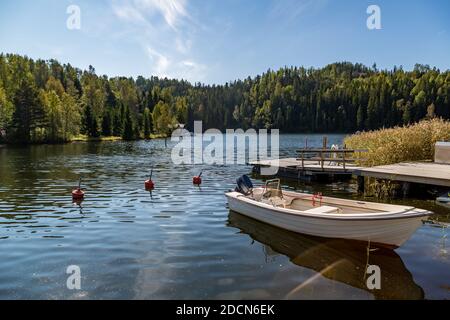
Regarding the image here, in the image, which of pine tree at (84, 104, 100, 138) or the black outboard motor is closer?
the black outboard motor

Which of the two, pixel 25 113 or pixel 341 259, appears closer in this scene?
pixel 341 259

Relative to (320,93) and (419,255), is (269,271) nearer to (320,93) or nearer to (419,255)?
(419,255)

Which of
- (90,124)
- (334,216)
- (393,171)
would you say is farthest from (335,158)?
(90,124)

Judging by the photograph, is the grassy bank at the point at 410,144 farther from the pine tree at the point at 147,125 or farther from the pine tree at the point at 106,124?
the pine tree at the point at 147,125

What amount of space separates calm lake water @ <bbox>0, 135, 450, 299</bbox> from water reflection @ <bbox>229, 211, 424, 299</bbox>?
0.03 metres

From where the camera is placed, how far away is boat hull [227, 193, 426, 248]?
12219 millimetres

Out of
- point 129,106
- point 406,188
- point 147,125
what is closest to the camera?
point 406,188

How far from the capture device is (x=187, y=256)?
12.8m

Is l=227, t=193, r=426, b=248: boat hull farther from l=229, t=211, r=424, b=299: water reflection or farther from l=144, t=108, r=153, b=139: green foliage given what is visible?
l=144, t=108, r=153, b=139: green foliage

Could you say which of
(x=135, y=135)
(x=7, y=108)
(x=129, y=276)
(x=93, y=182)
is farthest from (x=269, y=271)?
(x=135, y=135)

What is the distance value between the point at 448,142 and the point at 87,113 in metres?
96.1

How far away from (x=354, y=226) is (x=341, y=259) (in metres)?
1.27

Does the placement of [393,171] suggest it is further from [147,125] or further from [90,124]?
[147,125]

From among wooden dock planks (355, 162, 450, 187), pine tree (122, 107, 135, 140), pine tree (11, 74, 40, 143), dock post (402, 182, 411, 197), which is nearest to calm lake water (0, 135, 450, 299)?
dock post (402, 182, 411, 197)
